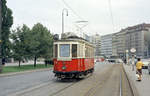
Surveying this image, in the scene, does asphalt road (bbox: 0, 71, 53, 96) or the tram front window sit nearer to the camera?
asphalt road (bbox: 0, 71, 53, 96)

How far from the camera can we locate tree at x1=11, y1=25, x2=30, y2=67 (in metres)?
40.2

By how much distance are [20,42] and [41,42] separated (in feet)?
20.0

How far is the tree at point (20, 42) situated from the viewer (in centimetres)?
4016

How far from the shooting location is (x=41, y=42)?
151 feet

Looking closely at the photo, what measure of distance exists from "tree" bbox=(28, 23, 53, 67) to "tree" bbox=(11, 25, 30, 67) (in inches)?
50.7

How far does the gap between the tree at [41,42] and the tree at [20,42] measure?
1.29 m

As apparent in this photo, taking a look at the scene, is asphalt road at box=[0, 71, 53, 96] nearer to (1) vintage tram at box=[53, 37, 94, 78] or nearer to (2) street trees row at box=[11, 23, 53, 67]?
(1) vintage tram at box=[53, 37, 94, 78]

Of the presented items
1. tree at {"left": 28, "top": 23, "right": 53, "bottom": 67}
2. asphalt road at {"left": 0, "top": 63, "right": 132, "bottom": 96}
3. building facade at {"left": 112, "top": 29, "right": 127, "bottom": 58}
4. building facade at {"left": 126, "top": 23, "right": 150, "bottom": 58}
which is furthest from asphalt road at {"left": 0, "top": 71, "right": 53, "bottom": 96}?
building facade at {"left": 112, "top": 29, "right": 127, "bottom": 58}

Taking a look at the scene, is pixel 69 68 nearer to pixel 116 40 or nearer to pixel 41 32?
pixel 41 32

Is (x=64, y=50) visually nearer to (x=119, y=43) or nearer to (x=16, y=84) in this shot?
(x=16, y=84)

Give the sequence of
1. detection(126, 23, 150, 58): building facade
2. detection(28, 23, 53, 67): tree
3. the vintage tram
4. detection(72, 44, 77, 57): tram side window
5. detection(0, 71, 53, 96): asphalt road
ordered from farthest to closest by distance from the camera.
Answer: detection(126, 23, 150, 58): building facade → detection(28, 23, 53, 67): tree → detection(72, 44, 77, 57): tram side window → the vintage tram → detection(0, 71, 53, 96): asphalt road

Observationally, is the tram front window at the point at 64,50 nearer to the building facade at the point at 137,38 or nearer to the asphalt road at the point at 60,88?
the asphalt road at the point at 60,88

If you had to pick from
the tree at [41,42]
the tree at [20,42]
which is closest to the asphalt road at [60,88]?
the tree at [20,42]

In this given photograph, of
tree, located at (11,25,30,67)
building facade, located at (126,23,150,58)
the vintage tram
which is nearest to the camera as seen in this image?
the vintage tram
